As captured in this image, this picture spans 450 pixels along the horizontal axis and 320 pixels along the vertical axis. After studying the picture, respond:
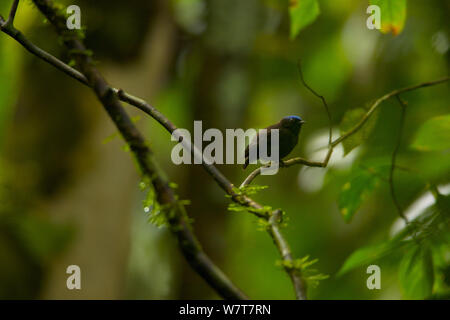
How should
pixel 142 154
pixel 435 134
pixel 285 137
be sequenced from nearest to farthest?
1. pixel 142 154
2. pixel 285 137
3. pixel 435 134

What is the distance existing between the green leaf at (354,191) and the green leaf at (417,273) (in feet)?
0.37

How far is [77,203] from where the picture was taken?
1.81 m

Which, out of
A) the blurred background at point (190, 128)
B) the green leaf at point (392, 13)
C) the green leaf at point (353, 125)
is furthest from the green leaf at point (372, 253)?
the green leaf at point (392, 13)

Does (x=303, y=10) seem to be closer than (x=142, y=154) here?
No

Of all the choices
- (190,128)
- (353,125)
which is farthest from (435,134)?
(190,128)

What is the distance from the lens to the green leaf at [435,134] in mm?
829

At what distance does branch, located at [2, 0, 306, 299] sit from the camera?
50 cm

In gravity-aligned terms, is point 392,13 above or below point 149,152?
above

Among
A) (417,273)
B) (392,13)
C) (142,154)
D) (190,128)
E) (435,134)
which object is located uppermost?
(190,128)

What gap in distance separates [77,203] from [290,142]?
1.28 meters

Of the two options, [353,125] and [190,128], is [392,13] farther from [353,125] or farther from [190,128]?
[190,128]

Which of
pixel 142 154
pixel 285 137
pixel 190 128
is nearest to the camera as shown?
pixel 142 154

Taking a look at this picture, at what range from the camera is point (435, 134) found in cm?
84

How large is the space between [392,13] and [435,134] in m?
0.22
